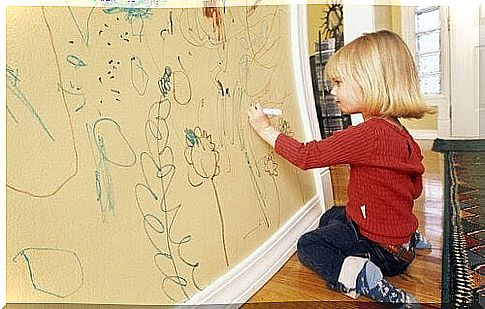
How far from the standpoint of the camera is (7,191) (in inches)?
19.9

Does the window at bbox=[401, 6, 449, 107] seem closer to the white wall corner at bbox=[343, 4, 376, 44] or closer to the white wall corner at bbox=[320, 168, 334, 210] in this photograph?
the white wall corner at bbox=[343, 4, 376, 44]

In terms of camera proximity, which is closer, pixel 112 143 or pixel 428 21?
pixel 112 143

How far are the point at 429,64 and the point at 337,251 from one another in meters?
0.44

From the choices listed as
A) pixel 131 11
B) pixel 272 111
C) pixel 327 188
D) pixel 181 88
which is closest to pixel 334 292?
pixel 327 188

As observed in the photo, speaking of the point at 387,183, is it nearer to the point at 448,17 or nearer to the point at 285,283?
the point at 285,283

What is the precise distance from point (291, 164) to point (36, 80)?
499 millimetres

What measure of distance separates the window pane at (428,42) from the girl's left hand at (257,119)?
16.0 inches

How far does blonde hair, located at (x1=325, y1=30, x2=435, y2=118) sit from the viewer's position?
3.04ft

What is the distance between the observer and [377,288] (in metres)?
0.84

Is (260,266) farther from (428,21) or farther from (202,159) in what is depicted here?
(428,21)

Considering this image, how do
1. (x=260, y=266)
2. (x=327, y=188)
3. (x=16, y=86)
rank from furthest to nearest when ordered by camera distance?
(x=327, y=188), (x=260, y=266), (x=16, y=86)

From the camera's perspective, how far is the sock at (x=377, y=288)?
0.84 metres

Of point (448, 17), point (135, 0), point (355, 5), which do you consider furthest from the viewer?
point (448, 17)

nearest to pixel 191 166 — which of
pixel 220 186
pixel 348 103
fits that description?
pixel 220 186
